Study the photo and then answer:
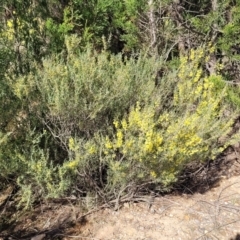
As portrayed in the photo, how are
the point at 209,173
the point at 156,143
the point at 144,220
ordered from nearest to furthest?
the point at 156,143, the point at 144,220, the point at 209,173

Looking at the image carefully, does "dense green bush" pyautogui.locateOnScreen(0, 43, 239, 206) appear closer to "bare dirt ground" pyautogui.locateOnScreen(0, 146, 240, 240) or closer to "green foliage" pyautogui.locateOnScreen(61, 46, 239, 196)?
"green foliage" pyautogui.locateOnScreen(61, 46, 239, 196)

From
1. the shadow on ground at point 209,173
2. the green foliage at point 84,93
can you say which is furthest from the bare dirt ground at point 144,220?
the green foliage at point 84,93

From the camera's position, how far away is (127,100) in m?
3.23

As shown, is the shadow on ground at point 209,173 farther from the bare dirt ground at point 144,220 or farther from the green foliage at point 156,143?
the green foliage at point 156,143

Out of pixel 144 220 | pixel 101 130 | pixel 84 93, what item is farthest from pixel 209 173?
pixel 84 93

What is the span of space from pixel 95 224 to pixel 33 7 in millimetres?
2949

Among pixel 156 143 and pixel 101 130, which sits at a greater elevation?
pixel 156 143

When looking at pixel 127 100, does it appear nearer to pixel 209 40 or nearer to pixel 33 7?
pixel 209 40

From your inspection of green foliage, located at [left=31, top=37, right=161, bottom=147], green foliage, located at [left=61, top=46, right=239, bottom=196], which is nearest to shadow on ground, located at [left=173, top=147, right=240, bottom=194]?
green foliage, located at [left=61, top=46, right=239, bottom=196]

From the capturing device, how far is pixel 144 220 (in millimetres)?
3254

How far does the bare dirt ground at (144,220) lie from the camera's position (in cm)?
310

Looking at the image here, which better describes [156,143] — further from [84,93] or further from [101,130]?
[84,93]

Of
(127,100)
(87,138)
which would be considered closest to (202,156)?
(127,100)

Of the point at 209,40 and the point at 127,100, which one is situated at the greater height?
the point at 209,40
